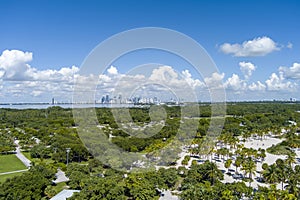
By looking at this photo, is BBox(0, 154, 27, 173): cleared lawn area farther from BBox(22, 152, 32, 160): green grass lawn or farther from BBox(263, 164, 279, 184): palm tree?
BBox(263, 164, 279, 184): palm tree

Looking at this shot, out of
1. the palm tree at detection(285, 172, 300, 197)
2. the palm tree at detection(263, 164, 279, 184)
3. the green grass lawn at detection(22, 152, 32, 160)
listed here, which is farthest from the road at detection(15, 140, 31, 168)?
the palm tree at detection(285, 172, 300, 197)

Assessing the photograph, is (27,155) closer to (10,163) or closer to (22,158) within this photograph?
(22,158)

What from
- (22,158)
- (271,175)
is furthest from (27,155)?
(271,175)

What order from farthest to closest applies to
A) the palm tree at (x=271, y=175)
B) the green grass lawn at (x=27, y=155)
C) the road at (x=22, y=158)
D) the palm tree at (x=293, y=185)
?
the green grass lawn at (x=27, y=155)
the road at (x=22, y=158)
the palm tree at (x=271, y=175)
the palm tree at (x=293, y=185)

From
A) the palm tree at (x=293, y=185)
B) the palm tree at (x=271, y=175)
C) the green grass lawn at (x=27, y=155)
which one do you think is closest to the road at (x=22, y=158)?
the green grass lawn at (x=27, y=155)

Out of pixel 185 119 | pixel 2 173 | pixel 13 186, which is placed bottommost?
pixel 2 173

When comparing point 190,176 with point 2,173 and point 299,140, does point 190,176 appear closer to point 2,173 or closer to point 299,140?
point 2,173

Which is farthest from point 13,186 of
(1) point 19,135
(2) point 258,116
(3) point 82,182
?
(2) point 258,116

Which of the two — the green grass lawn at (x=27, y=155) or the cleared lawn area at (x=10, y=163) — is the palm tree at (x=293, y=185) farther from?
the green grass lawn at (x=27, y=155)
